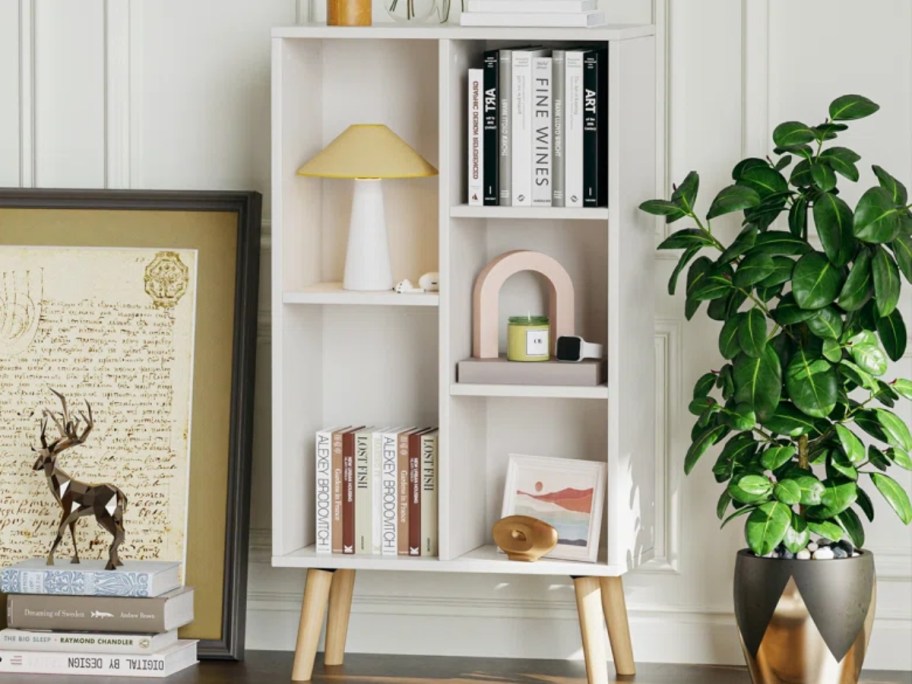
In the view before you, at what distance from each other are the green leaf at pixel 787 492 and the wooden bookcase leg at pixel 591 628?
436 mm

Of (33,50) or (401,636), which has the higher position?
(33,50)

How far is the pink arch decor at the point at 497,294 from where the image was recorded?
309cm

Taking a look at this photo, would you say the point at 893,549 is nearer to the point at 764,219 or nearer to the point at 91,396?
the point at 764,219

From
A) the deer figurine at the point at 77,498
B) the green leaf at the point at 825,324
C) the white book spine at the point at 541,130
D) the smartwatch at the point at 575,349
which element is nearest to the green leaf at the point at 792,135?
the green leaf at the point at 825,324

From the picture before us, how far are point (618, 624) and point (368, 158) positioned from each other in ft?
3.73

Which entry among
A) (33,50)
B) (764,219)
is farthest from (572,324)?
(33,50)

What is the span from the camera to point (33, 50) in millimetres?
3389

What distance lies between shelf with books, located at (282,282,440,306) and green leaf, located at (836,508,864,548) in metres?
0.94

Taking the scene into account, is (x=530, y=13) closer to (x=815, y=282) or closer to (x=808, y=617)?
(x=815, y=282)

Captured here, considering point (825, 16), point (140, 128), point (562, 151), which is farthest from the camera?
point (140, 128)

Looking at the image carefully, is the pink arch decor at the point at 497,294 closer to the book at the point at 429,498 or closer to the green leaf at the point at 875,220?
the book at the point at 429,498

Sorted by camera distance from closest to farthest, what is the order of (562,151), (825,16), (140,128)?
(562,151), (825,16), (140,128)

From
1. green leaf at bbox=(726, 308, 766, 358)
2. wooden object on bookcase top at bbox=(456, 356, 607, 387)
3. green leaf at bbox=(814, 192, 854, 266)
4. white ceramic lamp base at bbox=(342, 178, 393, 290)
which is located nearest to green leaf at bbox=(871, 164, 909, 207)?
green leaf at bbox=(814, 192, 854, 266)

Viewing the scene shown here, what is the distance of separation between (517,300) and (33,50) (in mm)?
1296
